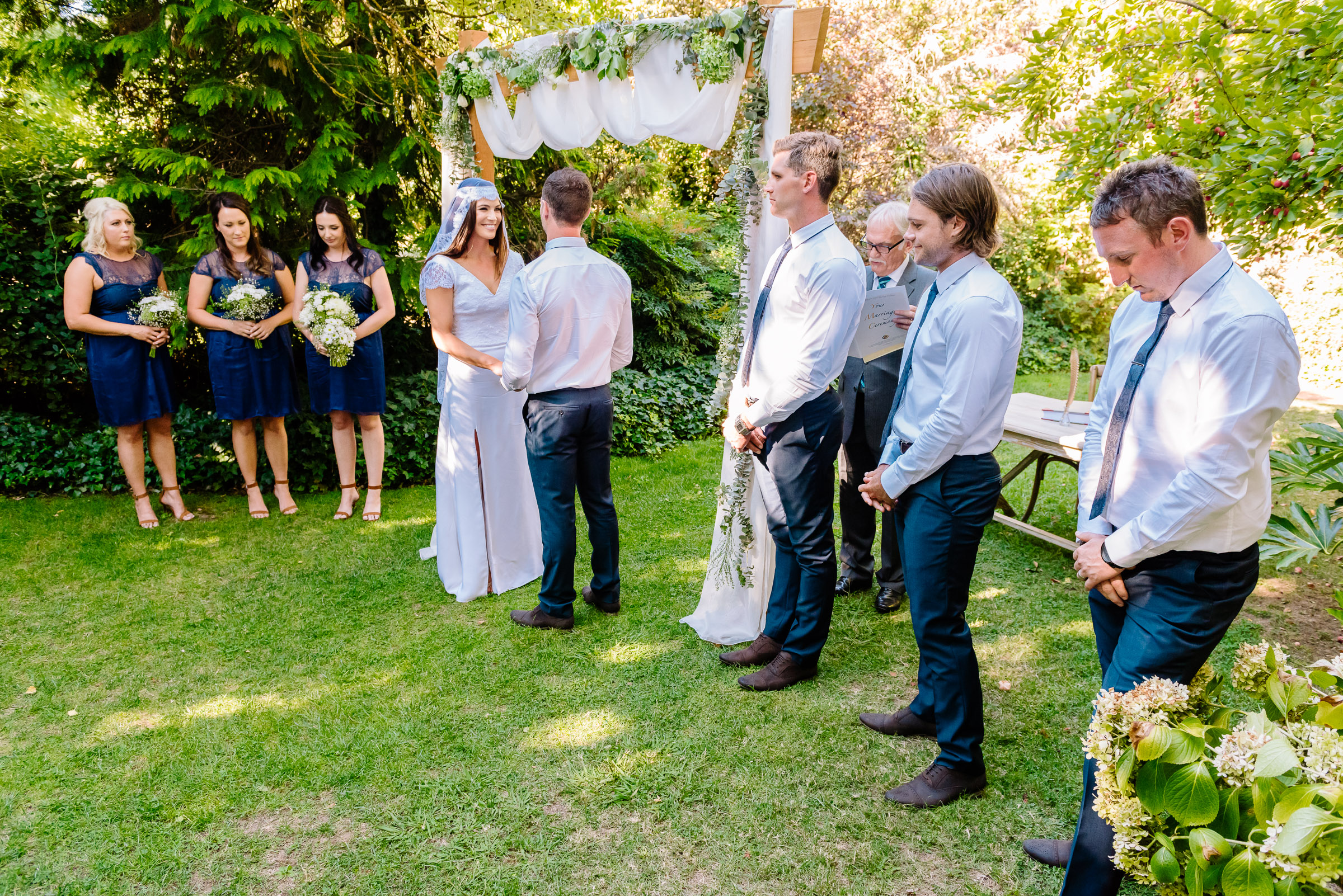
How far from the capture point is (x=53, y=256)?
22.5 feet

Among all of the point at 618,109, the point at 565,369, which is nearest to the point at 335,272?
the point at 618,109

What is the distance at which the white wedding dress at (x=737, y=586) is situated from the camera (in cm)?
411

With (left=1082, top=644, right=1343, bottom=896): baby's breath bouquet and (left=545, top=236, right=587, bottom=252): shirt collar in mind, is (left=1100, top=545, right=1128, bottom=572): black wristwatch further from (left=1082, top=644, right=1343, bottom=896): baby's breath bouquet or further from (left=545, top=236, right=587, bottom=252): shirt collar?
(left=545, top=236, right=587, bottom=252): shirt collar

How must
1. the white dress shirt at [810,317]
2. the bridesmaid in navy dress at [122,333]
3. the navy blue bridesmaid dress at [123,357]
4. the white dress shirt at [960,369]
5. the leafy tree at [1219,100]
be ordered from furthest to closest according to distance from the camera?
the navy blue bridesmaid dress at [123,357] < the bridesmaid in navy dress at [122,333] < the white dress shirt at [810,317] < the leafy tree at [1219,100] < the white dress shirt at [960,369]

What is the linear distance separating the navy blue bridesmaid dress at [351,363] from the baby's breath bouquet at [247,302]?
344mm

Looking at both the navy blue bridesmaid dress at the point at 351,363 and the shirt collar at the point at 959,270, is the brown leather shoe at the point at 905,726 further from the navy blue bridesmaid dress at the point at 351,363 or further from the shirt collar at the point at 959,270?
the navy blue bridesmaid dress at the point at 351,363

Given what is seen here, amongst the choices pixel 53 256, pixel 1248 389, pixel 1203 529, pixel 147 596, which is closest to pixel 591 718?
pixel 1203 529

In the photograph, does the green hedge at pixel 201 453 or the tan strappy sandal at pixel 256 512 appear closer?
the tan strappy sandal at pixel 256 512

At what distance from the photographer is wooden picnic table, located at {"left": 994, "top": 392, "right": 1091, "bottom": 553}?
4824 millimetres

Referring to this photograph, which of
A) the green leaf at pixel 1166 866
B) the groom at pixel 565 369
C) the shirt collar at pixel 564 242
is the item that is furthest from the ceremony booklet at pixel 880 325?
the green leaf at pixel 1166 866

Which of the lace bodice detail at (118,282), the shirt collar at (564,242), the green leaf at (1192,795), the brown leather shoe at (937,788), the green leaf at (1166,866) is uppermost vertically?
the shirt collar at (564,242)

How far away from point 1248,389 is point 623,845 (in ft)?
7.75

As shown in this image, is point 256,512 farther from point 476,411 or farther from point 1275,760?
point 1275,760

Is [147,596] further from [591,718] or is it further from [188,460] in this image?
[591,718]
